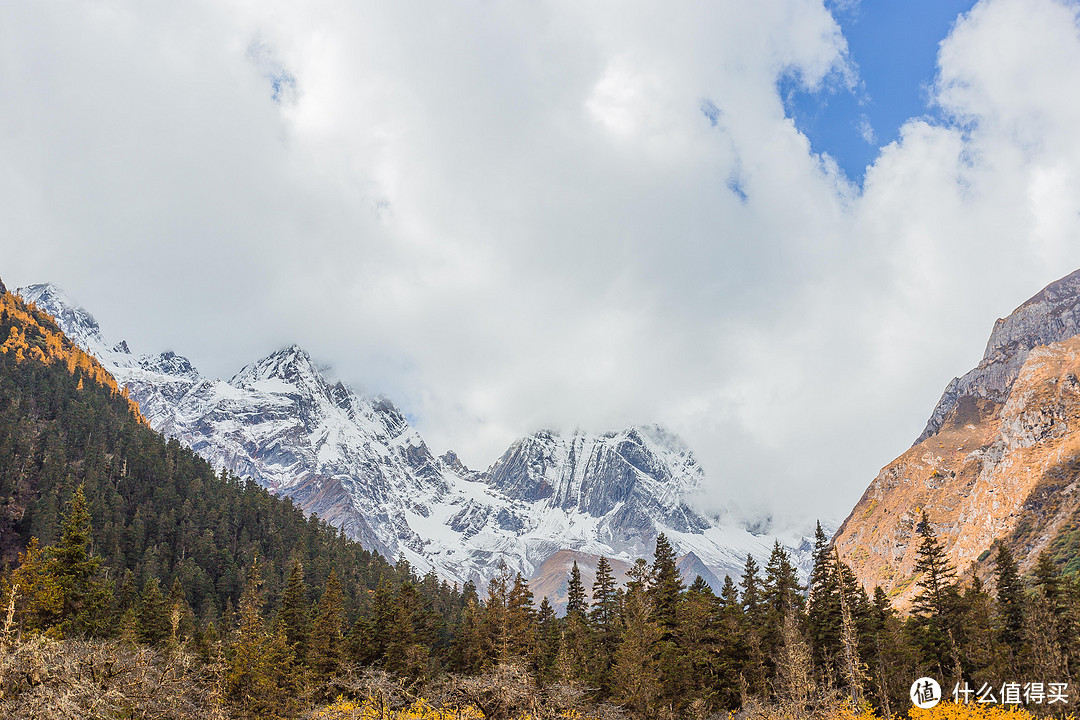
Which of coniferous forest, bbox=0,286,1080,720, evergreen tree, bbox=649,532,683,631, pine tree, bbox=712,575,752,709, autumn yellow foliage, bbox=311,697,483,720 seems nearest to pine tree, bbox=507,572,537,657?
coniferous forest, bbox=0,286,1080,720

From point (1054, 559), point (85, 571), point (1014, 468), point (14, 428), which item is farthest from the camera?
point (1014, 468)

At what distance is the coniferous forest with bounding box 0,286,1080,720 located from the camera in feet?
90.0

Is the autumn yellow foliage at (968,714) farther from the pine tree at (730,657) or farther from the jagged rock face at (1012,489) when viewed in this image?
the jagged rock face at (1012,489)

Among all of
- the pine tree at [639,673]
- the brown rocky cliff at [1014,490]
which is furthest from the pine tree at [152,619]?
the brown rocky cliff at [1014,490]

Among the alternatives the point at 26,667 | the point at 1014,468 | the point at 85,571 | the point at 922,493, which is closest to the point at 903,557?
the point at 922,493

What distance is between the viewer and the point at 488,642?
62094mm

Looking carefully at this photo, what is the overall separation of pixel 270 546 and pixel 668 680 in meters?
106

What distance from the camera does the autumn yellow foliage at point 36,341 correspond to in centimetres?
16138

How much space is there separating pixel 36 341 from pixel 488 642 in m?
175

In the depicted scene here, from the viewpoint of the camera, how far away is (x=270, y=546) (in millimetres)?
133125

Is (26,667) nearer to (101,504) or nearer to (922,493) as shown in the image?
(101,504)

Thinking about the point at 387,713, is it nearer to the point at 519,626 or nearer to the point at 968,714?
the point at 968,714

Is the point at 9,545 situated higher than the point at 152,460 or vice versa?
the point at 152,460

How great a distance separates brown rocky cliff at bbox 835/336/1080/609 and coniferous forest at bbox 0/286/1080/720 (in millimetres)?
66636
